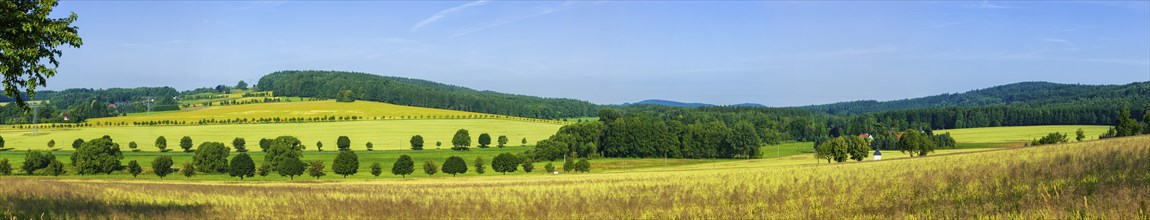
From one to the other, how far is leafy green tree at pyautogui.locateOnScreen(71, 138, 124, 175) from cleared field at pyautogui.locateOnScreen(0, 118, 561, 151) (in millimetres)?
27816

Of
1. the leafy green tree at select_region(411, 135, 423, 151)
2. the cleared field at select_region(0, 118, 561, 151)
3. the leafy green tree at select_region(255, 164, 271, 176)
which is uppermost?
the cleared field at select_region(0, 118, 561, 151)

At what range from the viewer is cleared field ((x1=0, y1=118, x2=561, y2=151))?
128 m

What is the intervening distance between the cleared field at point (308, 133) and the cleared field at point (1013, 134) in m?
86.5

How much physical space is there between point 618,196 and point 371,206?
305 inches

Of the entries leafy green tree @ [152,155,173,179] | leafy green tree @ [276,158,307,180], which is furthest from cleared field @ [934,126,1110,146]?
leafy green tree @ [152,155,173,179]

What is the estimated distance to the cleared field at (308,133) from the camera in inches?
5054

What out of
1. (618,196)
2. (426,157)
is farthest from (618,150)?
(618,196)

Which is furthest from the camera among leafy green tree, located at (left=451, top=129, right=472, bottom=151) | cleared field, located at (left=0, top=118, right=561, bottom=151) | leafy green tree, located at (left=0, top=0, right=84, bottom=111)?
leafy green tree, located at (left=451, top=129, right=472, bottom=151)

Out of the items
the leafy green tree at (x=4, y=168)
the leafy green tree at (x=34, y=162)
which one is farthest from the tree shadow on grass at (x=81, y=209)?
the leafy green tree at (x=34, y=162)

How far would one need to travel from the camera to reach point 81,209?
19.2 metres

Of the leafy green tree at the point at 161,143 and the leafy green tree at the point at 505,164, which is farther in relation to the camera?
the leafy green tree at the point at 161,143

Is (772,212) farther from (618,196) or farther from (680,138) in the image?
(680,138)

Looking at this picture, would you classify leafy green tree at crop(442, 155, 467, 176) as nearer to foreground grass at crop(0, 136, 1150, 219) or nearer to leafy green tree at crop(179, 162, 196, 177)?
leafy green tree at crop(179, 162, 196, 177)

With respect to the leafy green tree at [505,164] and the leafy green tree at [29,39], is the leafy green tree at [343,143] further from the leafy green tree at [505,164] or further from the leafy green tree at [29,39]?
the leafy green tree at [29,39]
